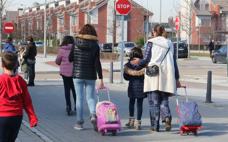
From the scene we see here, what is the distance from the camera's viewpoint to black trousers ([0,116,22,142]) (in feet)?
22.5

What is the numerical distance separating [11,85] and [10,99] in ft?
0.53

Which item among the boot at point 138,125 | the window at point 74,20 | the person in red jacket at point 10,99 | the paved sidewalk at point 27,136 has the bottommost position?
the paved sidewalk at point 27,136

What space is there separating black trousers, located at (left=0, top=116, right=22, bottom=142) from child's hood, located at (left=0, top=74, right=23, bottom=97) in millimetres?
283

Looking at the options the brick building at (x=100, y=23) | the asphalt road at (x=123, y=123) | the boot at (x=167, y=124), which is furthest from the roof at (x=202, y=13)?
the boot at (x=167, y=124)

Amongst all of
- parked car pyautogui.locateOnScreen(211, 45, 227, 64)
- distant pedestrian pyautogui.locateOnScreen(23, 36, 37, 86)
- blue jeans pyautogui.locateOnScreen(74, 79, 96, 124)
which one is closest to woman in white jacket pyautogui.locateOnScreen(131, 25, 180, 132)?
blue jeans pyautogui.locateOnScreen(74, 79, 96, 124)

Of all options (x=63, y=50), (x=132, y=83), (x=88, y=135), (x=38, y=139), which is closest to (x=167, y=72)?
(x=132, y=83)

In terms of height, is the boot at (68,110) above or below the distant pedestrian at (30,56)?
below

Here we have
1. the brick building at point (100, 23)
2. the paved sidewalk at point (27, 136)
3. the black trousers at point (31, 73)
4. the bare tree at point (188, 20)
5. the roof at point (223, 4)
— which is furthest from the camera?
the roof at point (223, 4)

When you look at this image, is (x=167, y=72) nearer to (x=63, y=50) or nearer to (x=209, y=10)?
(x=63, y=50)

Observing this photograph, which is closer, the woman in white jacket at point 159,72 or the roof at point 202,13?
the woman in white jacket at point 159,72

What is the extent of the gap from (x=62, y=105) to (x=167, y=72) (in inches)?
208

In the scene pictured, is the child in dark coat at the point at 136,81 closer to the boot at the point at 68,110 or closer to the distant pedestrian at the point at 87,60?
the distant pedestrian at the point at 87,60

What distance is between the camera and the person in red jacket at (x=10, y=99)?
684cm

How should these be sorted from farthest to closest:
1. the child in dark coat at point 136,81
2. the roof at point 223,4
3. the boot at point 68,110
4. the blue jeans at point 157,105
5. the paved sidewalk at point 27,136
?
the roof at point 223,4
the boot at point 68,110
the child in dark coat at point 136,81
the blue jeans at point 157,105
the paved sidewalk at point 27,136
